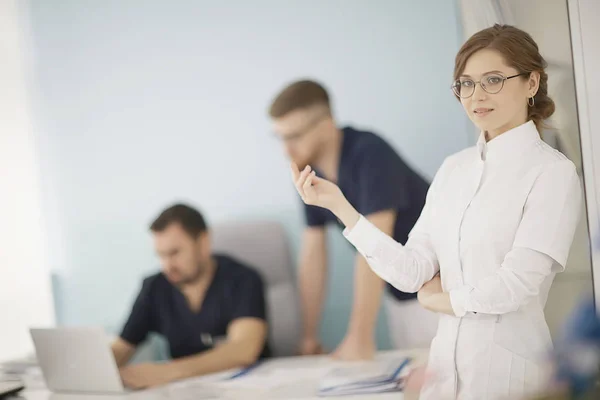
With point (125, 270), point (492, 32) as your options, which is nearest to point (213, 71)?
point (125, 270)

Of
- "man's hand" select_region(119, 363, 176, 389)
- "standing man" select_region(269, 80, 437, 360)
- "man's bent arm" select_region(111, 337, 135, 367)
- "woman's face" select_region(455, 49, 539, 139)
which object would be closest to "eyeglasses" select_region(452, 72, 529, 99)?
"woman's face" select_region(455, 49, 539, 139)

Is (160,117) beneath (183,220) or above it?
above

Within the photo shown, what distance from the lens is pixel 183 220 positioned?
2.71 metres

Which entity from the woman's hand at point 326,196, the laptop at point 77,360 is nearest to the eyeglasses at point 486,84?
the woman's hand at point 326,196

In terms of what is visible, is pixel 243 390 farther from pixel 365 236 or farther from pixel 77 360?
pixel 365 236

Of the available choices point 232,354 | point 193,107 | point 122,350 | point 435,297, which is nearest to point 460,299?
point 435,297

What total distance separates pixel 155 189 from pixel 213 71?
0.55m

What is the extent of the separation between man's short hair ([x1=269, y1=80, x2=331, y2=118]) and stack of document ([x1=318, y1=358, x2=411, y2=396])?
973 millimetres

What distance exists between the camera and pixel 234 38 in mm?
2844

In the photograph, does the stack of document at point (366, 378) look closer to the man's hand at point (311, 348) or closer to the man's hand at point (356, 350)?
the man's hand at point (356, 350)

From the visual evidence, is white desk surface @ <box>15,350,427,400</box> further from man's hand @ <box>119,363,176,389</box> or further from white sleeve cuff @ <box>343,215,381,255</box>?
white sleeve cuff @ <box>343,215,381,255</box>

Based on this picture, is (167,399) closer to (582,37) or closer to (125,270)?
(125,270)

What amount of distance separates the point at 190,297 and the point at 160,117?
77cm

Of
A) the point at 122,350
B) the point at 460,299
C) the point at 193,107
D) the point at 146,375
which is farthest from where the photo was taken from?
the point at 193,107
